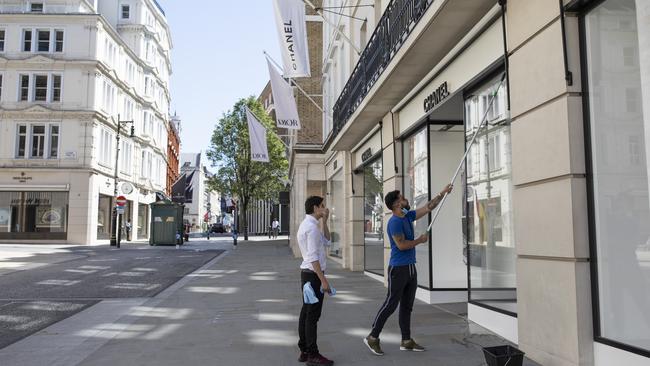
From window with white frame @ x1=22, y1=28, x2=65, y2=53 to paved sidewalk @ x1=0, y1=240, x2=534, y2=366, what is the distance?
33.0 metres

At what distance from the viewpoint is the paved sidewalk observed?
18.7ft

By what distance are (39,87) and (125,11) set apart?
1498cm

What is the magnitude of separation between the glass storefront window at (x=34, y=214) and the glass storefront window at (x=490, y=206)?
33.9m

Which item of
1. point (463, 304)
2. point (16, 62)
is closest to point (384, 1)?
point (463, 304)

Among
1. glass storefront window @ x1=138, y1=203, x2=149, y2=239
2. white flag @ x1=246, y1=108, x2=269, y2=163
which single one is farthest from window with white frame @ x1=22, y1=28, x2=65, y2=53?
white flag @ x1=246, y1=108, x2=269, y2=163

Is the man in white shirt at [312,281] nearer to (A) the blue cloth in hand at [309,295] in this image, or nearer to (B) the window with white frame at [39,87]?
(A) the blue cloth in hand at [309,295]

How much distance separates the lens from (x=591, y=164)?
4.73 metres

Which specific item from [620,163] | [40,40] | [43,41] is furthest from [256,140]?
[40,40]

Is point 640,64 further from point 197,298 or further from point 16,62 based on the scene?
point 16,62

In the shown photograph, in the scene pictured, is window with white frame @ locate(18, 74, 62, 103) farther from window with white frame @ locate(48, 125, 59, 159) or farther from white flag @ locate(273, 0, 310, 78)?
white flag @ locate(273, 0, 310, 78)

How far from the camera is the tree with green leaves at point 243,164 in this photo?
45.8m

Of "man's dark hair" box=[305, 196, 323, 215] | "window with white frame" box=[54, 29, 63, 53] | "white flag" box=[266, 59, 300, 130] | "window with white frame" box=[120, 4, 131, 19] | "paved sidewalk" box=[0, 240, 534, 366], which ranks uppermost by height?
"window with white frame" box=[120, 4, 131, 19]

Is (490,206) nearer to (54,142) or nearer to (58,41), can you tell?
(54,142)

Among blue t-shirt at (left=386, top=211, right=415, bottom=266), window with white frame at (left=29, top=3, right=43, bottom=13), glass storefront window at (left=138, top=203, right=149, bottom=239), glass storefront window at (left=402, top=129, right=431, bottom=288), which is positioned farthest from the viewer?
glass storefront window at (left=138, top=203, right=149, bottom=239)
